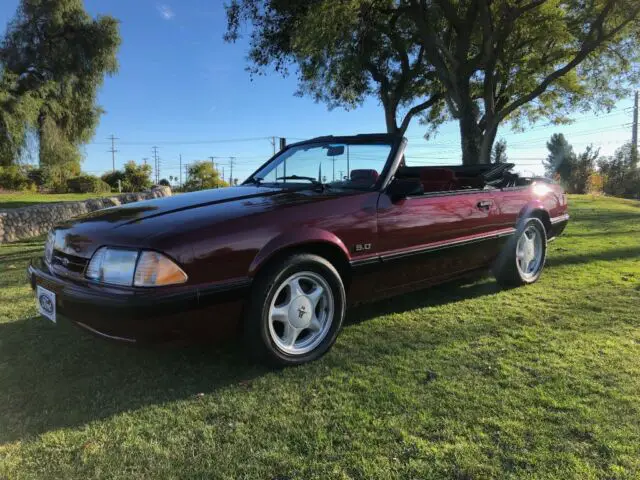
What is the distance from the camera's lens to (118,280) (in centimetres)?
254

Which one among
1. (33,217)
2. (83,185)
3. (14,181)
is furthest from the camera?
(83,185)

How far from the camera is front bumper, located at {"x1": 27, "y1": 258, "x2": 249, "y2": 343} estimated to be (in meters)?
2.46

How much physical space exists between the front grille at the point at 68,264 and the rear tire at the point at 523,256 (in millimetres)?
3738

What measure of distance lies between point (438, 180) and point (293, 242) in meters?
2.09

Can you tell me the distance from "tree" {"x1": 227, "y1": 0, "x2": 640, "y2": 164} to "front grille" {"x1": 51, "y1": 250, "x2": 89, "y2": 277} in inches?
370

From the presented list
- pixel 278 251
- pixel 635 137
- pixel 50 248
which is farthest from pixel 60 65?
pixel 635 137

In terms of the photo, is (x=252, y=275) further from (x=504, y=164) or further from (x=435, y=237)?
(x=504, y=164)

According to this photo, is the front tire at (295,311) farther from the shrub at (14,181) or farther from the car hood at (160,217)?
the shrub at (14,181)

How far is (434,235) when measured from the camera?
386 centimetres

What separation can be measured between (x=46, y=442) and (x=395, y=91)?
46.9ft

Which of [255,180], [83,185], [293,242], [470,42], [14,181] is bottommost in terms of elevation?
[293,242]

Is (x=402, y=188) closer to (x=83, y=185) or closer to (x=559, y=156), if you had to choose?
(x=83, y=185)

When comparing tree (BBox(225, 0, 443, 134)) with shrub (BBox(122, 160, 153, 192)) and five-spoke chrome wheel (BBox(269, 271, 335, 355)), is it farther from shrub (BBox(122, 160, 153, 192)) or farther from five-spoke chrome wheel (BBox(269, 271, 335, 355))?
shrub (BBox(122, 160, 153, 192))

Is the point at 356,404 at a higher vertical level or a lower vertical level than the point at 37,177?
lower
